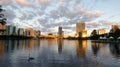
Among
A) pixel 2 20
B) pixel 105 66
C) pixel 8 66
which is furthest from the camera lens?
pixel 105 66

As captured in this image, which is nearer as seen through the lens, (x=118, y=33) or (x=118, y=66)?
(x=118, y=66)

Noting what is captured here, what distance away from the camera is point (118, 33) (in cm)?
19362

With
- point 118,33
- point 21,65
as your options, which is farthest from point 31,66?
point 118,33

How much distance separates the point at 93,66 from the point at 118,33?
164320mm

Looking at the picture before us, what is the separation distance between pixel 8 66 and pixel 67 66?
8.96 metres

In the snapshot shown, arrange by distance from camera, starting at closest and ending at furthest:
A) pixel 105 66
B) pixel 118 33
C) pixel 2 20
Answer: pixel 2 20
pixel 105 66
pixel 118 33

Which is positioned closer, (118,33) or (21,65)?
(21,65)

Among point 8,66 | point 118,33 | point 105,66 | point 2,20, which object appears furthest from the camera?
point 118,33

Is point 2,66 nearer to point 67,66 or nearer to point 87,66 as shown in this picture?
point 67,66

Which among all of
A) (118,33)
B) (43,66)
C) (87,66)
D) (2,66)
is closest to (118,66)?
(87,66)

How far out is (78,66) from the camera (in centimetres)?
3550

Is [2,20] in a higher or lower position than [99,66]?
higher

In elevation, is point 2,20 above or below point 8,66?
above

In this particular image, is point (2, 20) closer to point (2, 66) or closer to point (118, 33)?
point (2, 66)
